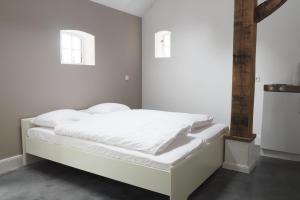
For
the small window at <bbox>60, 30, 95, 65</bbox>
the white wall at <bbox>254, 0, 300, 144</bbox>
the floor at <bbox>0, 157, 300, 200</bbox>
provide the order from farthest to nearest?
the small window at <bbox>60, 30, 95, 65</bbox> < the white wall at <bbox>254, 0, 300, 144</bbox> < the floor at <bbox>0, 157, 300, 200</bbox>

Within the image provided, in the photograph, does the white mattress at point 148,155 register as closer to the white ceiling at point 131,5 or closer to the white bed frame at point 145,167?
the white bed frame at point 145,167

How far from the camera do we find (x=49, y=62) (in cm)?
342

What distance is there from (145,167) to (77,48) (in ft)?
8.89

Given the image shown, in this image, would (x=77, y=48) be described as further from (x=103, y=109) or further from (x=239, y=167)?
(x=239, y=167)

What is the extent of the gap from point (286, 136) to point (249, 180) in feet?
3.49

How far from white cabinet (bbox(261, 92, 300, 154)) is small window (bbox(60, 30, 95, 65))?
276cm

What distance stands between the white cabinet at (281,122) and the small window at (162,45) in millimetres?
2150

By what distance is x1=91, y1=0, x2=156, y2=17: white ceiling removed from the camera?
4.29m

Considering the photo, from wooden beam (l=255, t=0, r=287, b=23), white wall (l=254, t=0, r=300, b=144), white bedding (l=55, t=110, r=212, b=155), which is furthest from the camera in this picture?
white wall (l=254, t=0, r=300, b=144)

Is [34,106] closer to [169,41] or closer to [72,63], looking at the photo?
[72,63]

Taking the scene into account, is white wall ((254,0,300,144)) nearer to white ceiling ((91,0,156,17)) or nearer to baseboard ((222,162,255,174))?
baseboard ((222,162,255,174))

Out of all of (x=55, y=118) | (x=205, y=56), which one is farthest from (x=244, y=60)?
(x=55, y=118)

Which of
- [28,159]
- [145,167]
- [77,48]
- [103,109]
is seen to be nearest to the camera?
[145,167]

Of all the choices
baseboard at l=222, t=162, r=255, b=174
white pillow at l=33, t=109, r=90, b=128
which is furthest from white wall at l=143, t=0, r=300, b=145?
white pillow at l=33, t=109, r=90, b=128
